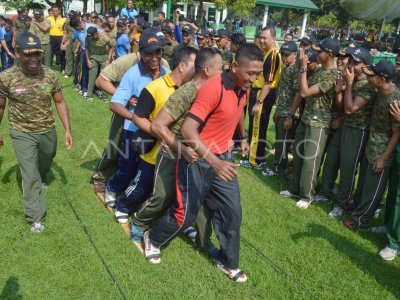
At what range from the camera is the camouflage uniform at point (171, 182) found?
11.2 feet

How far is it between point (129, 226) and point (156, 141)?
3.63 ft

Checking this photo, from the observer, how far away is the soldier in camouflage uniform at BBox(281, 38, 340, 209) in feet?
16.0

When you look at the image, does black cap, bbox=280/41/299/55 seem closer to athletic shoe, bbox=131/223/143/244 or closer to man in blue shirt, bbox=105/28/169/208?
man in blue shirt, bbox=105/28/169/208

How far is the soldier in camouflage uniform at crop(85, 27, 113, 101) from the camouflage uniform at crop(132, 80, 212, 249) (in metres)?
7.20

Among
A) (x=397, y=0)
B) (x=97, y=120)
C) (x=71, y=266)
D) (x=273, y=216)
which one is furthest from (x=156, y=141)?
(x=397, y=0)

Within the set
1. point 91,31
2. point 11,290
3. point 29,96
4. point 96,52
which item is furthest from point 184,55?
point 96,52

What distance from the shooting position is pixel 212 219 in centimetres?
382

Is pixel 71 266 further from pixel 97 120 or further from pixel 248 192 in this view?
pixel 97 120

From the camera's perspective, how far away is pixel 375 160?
4.46 meters

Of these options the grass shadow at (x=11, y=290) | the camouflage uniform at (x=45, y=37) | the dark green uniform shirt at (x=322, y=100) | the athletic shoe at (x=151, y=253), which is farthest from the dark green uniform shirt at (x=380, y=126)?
the camouflage uniform at (x=45, y=37)

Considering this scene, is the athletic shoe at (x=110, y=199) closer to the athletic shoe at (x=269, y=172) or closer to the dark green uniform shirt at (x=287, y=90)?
the athletic shoe at (x=269, y=172)

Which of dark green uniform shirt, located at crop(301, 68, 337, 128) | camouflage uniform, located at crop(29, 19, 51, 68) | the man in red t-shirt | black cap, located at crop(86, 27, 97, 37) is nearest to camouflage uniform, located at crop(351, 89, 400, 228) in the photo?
dark green uniform shirt, located at crop(301, 68, 337, 128)

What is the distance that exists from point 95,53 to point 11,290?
8200mm

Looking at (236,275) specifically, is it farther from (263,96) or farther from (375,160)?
(263,96)
